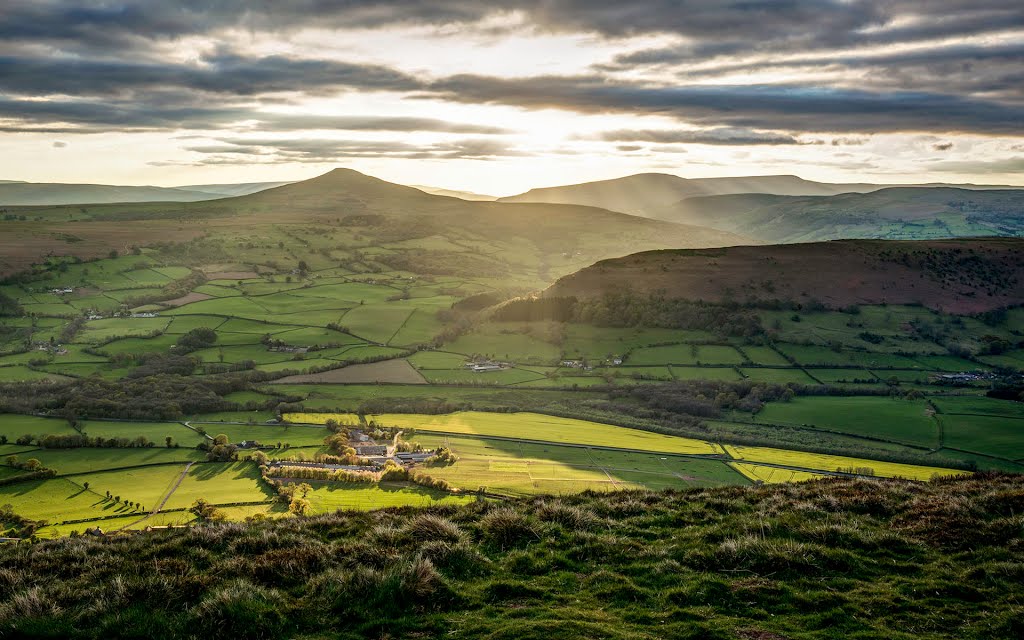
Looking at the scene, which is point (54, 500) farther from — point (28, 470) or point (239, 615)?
point (239, 615)

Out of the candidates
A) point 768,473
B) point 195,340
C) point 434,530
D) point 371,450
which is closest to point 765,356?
point 768,473

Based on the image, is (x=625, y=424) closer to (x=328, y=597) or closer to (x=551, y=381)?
(x=551, y=381)

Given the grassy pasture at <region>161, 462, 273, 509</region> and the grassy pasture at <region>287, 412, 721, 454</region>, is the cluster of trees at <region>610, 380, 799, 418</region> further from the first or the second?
the grassy pasture at <region>161, 462, 273, 509</region>

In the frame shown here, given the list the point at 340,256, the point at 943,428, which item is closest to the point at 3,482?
the point at 943,428

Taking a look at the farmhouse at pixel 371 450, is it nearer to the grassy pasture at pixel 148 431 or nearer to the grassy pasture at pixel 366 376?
the grassy pasture at pixel 148 431

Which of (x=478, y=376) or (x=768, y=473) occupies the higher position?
(x=768, y=473)

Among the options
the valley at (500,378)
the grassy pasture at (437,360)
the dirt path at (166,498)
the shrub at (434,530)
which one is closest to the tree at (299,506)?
the valley at (500,378)

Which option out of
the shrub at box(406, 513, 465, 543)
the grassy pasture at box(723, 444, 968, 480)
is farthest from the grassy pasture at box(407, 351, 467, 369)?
the shrub at box(406, 513, 465, 543)
